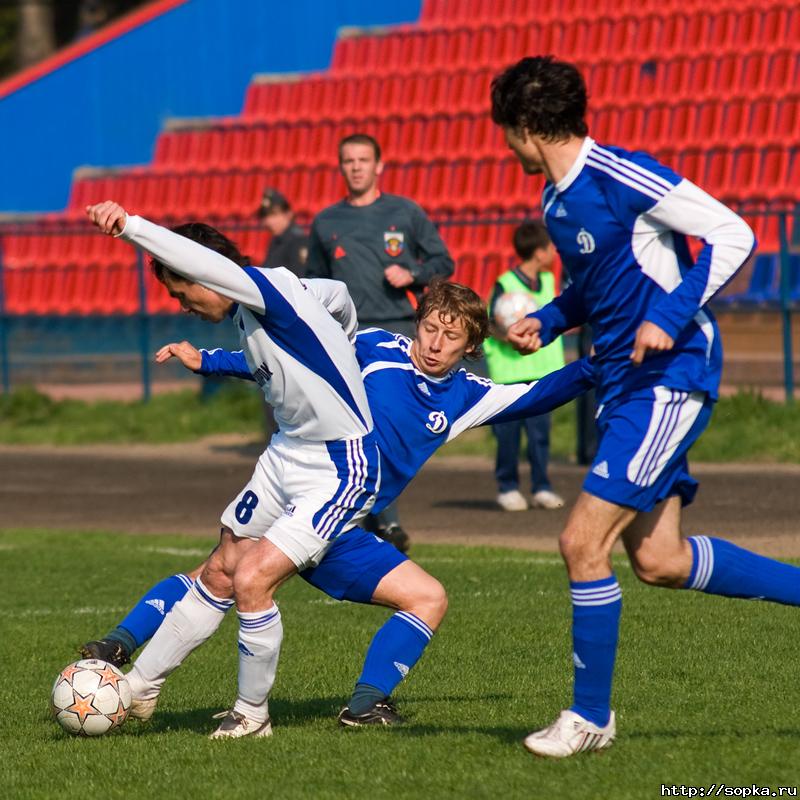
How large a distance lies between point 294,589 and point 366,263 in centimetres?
206

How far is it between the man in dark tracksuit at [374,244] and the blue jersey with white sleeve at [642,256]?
15.0 feet

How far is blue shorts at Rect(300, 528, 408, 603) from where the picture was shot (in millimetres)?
5363

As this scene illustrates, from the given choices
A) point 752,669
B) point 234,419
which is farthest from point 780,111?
point 752,669

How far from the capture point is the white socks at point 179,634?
5500mm

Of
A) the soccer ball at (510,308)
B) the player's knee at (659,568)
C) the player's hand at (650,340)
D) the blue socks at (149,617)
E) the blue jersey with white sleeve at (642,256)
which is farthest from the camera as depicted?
the soccer ball at (510,308)

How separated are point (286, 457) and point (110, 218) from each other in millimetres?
1048

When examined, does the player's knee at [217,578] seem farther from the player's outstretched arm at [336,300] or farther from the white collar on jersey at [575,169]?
the white collar on jersey at [575,169]

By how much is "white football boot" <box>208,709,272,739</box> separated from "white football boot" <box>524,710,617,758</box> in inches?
35.7

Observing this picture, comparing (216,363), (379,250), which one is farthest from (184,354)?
(379,250)

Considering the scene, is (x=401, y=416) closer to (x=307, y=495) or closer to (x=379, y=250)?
(x=307, y=495)

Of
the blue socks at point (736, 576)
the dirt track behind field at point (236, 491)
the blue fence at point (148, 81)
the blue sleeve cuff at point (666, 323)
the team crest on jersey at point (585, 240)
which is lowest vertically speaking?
the dirt track behind field at point (236, 491)

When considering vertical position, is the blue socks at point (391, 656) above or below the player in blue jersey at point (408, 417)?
below

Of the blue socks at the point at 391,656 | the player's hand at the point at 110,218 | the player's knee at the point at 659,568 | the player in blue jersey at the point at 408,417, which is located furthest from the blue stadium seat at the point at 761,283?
the player's hand at the point at 110,218

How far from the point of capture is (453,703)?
569 cm
